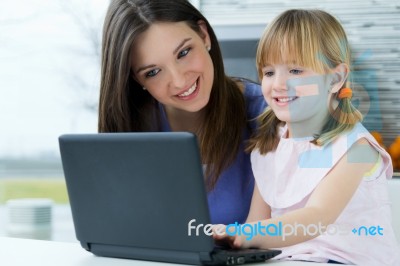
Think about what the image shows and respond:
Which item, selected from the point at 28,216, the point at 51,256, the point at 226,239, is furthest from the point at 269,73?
the point at 28,216

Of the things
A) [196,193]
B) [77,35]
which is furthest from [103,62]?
[77,35]

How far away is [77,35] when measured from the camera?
3939mm

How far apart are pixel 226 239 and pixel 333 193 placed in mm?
352

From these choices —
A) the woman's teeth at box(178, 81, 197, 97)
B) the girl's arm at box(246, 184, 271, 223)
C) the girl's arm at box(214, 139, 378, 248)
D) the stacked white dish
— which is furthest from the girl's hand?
the stacked white dish

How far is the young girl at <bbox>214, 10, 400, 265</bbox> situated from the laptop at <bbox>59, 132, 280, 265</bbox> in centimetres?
26

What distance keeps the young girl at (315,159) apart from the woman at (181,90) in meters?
0.10

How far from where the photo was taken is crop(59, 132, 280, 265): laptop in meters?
1.15

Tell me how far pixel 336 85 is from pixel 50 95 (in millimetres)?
2630

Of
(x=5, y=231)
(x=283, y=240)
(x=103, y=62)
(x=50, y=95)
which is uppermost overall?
(x=103, y=62)

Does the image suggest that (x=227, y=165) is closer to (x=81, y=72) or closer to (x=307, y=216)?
(x=307, y=216)

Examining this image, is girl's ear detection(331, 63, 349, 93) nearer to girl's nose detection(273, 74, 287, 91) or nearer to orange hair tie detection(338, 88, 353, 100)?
orange hair tie detection(338, 88, 353, 100)

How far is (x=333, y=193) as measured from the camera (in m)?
1.52

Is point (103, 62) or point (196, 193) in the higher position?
point (103, 62)

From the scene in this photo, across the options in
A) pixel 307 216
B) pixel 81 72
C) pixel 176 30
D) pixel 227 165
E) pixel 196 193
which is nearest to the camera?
pixel 196 193
